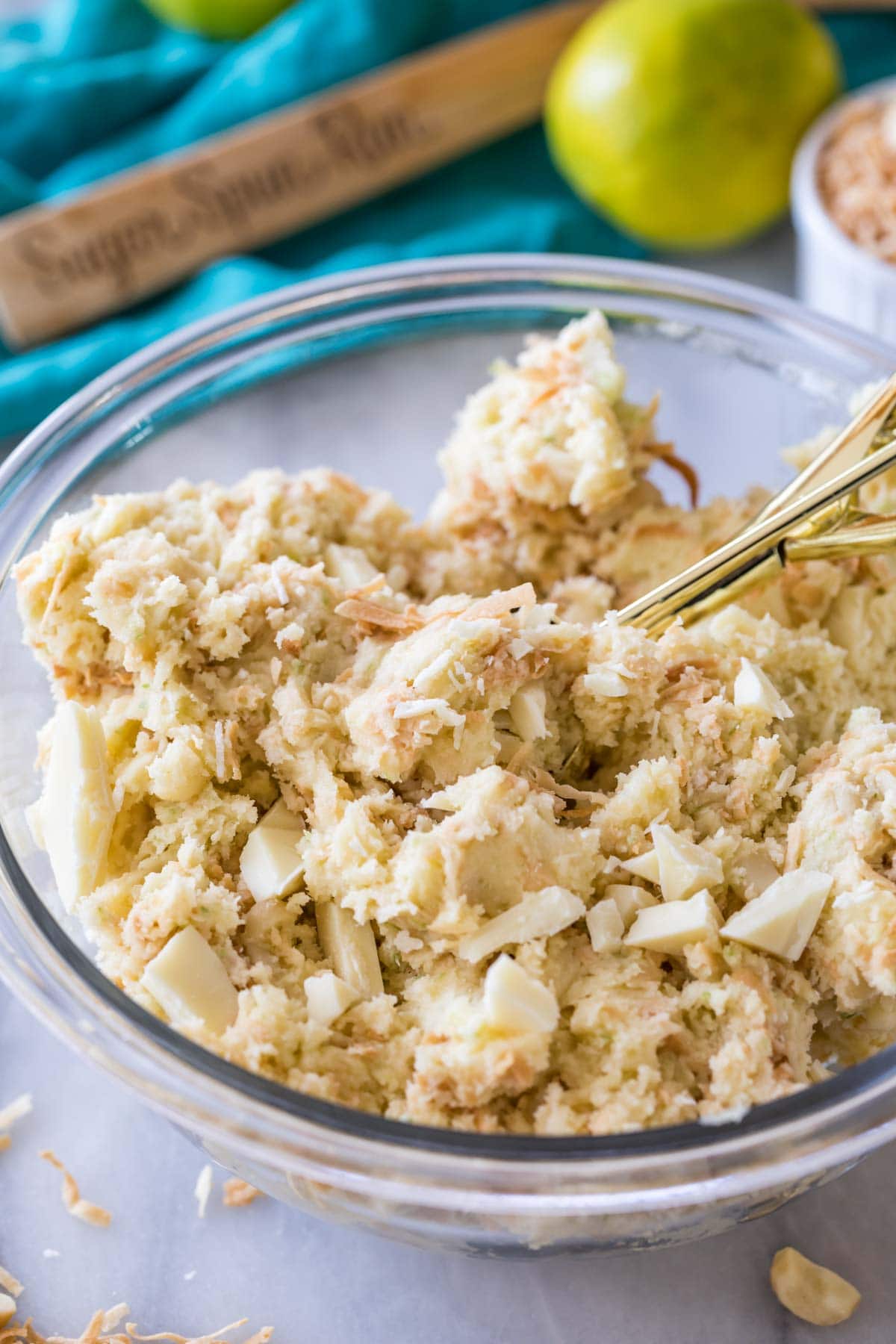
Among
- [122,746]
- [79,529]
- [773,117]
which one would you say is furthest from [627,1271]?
[773,117]

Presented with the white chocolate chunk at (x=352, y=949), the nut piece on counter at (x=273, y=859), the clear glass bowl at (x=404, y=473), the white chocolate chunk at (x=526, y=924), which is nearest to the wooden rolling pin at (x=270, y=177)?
the clear glass bowl at (x=404, y=473)

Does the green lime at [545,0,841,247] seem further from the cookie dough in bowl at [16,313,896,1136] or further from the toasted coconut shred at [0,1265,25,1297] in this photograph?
the toasted coconut shred at [0,1265,25,1297]

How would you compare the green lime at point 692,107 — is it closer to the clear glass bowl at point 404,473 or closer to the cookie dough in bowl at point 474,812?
the clear glass bowl at point 404,473

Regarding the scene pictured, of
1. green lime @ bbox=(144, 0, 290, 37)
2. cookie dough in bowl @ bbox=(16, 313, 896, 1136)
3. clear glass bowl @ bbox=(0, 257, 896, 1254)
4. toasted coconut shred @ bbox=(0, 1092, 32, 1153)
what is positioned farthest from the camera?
green lime @ bbox=(144, 0, 290, 37)

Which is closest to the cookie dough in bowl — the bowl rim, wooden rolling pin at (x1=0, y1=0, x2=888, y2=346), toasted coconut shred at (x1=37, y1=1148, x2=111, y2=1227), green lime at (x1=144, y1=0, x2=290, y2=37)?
toasted coconut shred at (x1=37, y1=1148, x2=111, y2=1227)

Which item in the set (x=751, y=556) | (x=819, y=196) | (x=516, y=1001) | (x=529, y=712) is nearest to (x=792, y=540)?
(x=751, y=556)
